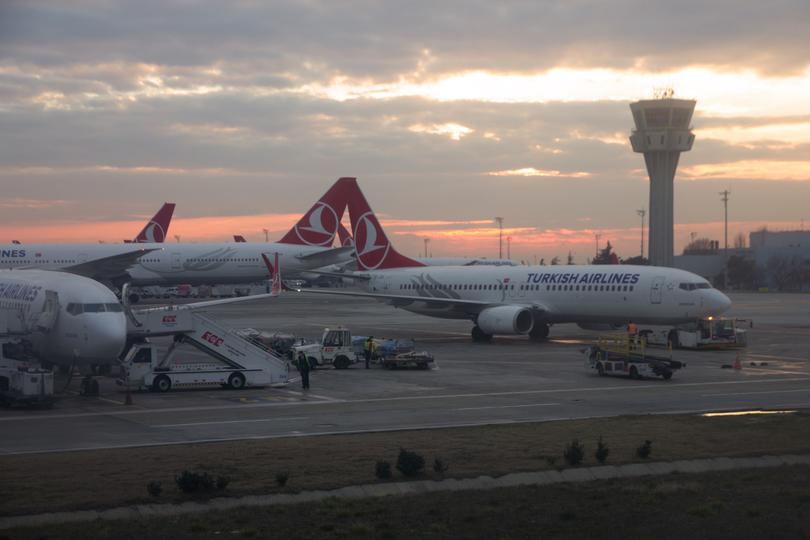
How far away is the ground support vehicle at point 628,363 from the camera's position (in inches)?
Answer: 1592

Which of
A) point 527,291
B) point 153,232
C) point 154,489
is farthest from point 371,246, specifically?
point 153,232

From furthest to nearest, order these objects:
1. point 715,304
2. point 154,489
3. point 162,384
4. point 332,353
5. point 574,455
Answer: point 715,304 < point 332,353 < point 162,384 < point 574,455 < point 154,489

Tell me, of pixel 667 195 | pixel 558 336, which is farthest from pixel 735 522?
pixel 667 195

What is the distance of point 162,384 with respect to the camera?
123ft

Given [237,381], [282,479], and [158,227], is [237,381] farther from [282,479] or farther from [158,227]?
[158,227]

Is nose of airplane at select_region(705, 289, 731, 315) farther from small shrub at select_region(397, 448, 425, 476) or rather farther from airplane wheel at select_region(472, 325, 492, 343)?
small shrub at select_region(397, 448, 425, 476)

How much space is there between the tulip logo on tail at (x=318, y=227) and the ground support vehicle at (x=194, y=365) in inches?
2560

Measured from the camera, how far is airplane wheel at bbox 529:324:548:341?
61.2m

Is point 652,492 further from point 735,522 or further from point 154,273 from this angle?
point 154,273

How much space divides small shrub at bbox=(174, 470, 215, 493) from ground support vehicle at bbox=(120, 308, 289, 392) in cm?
1983

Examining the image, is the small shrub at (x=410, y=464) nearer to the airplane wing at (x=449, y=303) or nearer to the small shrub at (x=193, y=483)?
the small shrub at (x=193, y=483)

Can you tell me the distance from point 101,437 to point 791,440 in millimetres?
18092

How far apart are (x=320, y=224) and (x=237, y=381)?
2643 inches

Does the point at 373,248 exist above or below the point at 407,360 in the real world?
above
